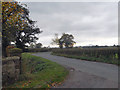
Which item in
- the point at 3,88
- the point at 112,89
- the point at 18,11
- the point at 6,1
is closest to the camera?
the point at 112,89

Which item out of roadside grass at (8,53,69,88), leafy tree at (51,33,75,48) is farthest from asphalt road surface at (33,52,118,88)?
leafy tree at (51,33,75,48)

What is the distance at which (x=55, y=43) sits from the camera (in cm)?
5753

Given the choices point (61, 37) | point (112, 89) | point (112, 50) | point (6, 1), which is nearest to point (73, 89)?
point (112, 89)

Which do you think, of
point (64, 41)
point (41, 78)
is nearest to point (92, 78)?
point (41, 78)

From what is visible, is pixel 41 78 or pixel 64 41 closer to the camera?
pixel 41 78

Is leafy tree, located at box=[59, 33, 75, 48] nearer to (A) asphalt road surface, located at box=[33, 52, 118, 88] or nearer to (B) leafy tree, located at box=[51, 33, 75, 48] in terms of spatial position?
(B) leafy tree, located at box=[51, 33, 75, 48]

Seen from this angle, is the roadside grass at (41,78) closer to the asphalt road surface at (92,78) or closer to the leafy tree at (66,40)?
the asphalt road surface at (92,78)

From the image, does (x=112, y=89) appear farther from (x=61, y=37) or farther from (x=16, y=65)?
(x=61, y=37)

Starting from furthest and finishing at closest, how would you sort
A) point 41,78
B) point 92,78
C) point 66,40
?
1. point 66,40
2. point 41,78
3. point 92,78

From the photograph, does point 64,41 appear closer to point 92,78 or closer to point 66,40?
point 66,40

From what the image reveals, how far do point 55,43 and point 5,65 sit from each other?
53560 millimetres

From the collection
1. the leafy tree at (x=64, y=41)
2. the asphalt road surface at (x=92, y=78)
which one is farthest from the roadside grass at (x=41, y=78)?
the leafy tree at (x=64, y=41)

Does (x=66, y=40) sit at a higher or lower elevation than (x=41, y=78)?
higher

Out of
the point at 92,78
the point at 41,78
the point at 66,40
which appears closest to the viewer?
the point at 92,78
